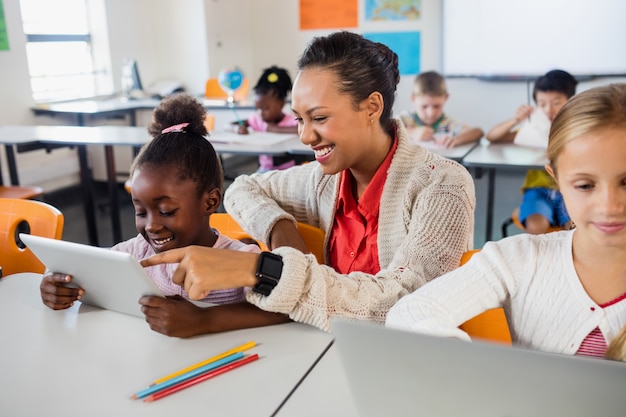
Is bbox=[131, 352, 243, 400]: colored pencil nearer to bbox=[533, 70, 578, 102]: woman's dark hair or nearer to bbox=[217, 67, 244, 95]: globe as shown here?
bbox=[533, 70, 578, 102]: woman's dark hair

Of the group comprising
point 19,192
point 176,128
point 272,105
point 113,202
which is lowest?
point 113,202

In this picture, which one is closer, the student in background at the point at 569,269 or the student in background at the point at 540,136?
the student in background at the point at 569,269

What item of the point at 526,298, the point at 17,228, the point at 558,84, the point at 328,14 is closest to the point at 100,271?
the point at 526,298

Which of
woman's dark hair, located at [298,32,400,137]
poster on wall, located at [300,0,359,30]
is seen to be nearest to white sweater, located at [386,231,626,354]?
woman's dark hair, located at [298,32,400,137]

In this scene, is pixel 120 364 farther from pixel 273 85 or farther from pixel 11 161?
pixel 11 161

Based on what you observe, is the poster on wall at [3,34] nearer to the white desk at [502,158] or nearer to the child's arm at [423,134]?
the child's arm at [423,134]

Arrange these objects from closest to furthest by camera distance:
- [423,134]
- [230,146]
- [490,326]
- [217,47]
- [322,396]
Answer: [322,396]
[490,326]
[230,146]
[423,134]
[217,47]

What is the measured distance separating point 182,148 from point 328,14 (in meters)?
4.92

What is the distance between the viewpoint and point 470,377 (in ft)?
1.94

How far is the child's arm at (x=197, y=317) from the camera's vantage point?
101 centimetres

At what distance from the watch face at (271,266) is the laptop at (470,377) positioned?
343 millimetres

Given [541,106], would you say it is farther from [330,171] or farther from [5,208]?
[5,208]

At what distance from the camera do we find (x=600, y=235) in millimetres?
867

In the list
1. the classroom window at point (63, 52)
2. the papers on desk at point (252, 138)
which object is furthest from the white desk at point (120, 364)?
the classroom window at point (63, 52)
